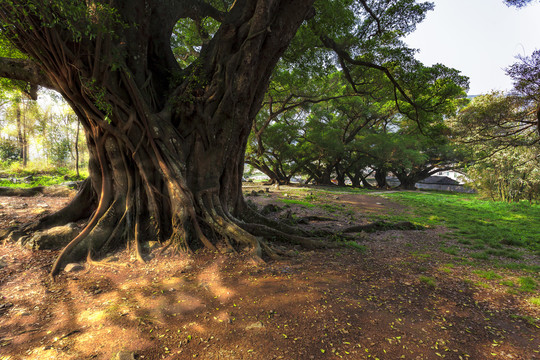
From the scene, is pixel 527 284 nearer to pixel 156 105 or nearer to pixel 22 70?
pixel 156 105

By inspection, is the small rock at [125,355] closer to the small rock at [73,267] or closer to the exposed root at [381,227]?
the small rock at [73,267]

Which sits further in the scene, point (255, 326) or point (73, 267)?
point (73, 267)

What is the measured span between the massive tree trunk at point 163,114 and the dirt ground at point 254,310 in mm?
676

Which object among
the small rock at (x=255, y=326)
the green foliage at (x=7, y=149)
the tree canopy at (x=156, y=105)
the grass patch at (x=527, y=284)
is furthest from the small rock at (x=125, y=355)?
the green foliage at (x=7, y=149)

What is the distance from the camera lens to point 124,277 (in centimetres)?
349

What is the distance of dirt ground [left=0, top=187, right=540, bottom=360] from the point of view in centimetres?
209

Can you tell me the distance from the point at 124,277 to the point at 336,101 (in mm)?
19901

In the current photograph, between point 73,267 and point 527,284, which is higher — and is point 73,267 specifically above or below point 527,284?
above

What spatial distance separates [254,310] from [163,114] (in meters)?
3.97

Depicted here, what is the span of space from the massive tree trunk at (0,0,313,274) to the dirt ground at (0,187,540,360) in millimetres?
676

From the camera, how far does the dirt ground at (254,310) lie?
6.84ft

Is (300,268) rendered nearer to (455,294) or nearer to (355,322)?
(355,322)

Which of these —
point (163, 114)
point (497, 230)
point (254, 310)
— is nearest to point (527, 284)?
point (254, 310)

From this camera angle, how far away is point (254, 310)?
8.52 feet
